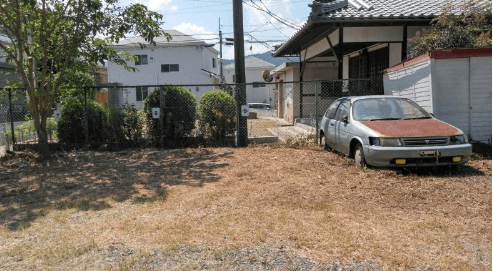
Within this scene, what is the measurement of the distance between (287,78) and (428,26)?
9.07 meters

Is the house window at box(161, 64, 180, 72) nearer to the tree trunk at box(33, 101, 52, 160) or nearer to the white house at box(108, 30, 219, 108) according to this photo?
the white house at box(108, 30, 219, 108)

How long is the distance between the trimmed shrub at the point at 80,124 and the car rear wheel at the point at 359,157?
7.03 meters

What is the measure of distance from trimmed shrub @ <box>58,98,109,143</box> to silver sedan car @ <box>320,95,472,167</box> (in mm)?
6731

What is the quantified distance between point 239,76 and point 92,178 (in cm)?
535

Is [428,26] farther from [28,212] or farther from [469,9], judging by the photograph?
[28,212]

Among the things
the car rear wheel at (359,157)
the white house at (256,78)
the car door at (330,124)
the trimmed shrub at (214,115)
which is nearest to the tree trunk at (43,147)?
the trimmed shrub at (214,115)

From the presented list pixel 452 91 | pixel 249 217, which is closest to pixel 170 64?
pixel 452 91

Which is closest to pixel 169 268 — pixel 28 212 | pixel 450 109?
pixel 28 212

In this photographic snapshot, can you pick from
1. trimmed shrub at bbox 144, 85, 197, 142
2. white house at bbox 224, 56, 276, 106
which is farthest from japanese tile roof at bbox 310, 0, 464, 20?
white house at bbox 224, 56, 276, 106

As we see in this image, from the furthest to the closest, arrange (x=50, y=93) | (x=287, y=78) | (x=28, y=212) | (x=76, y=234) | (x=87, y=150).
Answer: (x=287, y=78) < (x=87, y=150) < (x=50, y=93) < (x=28, y=212) < (x=76, y=234)

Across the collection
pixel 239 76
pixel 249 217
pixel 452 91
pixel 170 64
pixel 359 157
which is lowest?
pixel 249 217

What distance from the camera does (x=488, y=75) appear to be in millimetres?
8664

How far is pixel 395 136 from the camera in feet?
22.1

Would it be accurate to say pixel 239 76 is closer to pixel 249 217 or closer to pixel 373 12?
pixel 373 12
